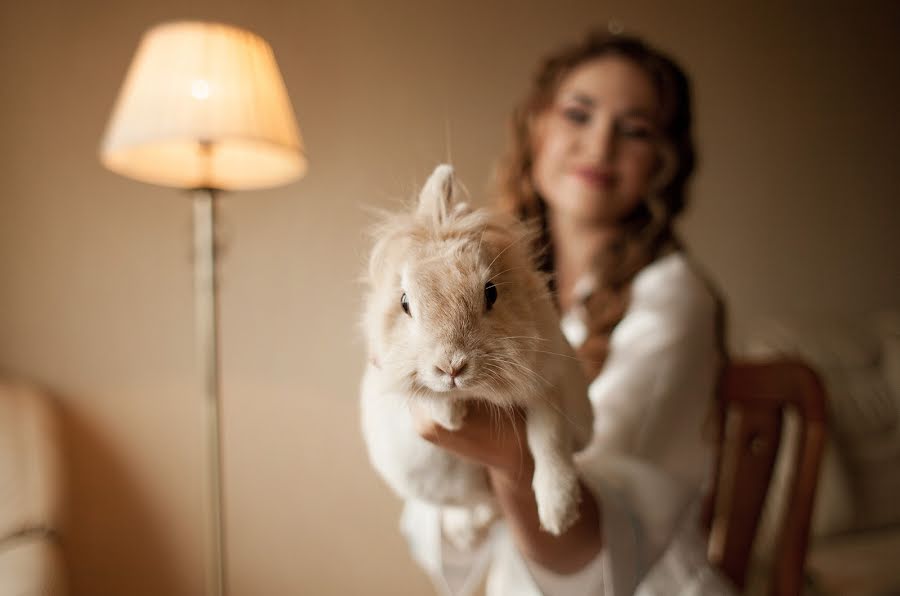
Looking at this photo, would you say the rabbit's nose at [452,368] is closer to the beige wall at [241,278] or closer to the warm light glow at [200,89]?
the warm light glow at [200,89]

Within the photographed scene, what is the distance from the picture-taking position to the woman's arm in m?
0.43

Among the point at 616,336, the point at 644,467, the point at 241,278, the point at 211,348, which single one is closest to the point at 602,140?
the point at 616,336

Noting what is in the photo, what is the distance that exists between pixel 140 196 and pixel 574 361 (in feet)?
3.74

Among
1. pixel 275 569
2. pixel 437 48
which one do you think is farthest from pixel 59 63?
pixel 275 569

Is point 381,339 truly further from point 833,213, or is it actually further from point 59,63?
point 833,213

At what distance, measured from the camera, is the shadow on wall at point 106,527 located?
1240 millimetres

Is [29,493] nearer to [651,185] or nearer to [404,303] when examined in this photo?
[404,303]

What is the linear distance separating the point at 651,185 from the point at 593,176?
13 centimetres

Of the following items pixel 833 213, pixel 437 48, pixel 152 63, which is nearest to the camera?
pixel 152 63

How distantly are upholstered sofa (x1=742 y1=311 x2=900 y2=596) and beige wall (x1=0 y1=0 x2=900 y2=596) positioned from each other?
93cm

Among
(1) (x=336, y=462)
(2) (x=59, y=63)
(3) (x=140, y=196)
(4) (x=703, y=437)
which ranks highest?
(2) (x=59, y=63)

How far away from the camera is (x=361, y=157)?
1350 millimetres

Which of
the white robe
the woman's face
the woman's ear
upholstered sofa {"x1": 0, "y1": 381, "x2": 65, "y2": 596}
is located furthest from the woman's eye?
upholstered sofa {"x1": 0, "y1": 381, "x2": 65, "y2": 596}

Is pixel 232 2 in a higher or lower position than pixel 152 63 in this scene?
higher
